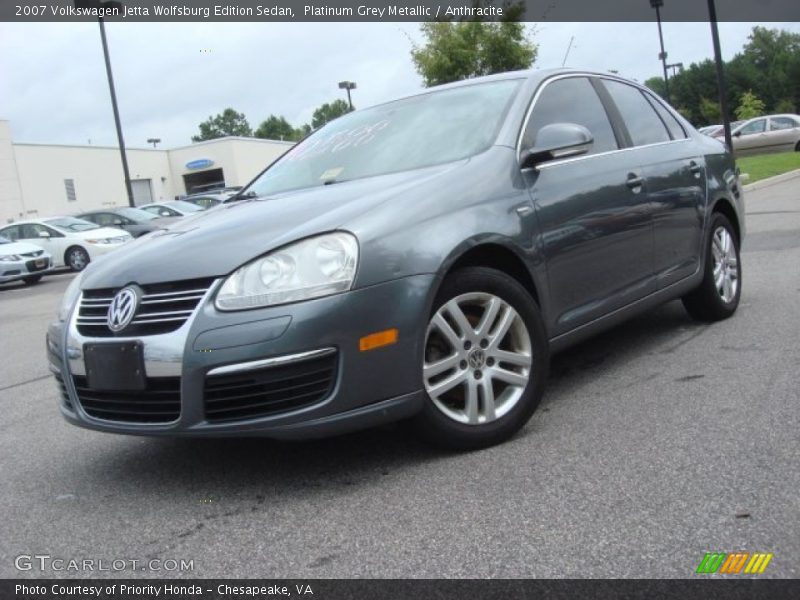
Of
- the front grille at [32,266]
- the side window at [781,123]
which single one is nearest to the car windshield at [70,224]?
the front grille at [32,266]

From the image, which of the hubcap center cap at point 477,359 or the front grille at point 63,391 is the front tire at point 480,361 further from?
the front grille at point 63,391

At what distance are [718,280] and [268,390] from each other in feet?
11.7

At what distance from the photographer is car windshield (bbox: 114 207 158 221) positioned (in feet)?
73.9

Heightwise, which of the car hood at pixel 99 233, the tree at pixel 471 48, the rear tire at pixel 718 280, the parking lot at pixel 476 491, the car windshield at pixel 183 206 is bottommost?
the parking lot at pixel 476 491

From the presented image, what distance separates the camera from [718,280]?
17.8 ft

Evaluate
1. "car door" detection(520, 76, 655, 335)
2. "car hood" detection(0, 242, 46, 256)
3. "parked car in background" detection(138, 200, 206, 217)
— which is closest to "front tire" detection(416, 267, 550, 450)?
"car door" detection(520, 76, 655, 335)

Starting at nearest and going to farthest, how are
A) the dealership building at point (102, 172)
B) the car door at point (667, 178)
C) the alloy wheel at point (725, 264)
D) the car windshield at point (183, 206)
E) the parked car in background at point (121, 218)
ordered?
the car door at point (667, 178)
the alloy wheel at point (725, 264)
the parked car in background at point (121, 218)
the car windshield at point (183, 206)
the dealership building at point (102, 172)

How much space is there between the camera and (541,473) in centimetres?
308

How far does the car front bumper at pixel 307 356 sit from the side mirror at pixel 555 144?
100 cm

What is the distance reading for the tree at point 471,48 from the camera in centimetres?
2269

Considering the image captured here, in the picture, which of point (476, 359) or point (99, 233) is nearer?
point (476, 359)

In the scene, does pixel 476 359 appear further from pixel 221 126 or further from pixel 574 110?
pixel 221 126

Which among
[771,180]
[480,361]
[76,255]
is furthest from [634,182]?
[76,255]

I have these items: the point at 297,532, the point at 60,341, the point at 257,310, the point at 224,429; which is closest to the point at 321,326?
the point at 257,310
